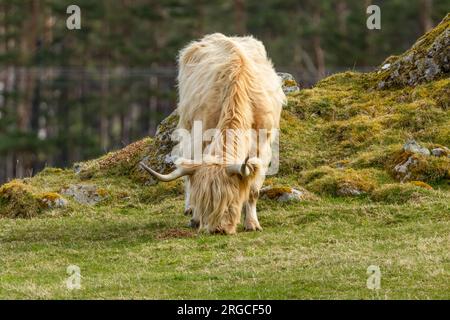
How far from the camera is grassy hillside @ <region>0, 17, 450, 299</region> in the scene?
10.9 metres

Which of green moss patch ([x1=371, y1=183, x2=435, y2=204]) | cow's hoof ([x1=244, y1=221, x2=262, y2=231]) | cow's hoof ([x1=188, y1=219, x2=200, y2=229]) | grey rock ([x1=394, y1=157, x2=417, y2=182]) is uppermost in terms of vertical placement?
grey rock ([x1=394, y1=157, x2=417, y2=182])

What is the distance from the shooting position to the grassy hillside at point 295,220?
10.9m

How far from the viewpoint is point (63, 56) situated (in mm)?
61406

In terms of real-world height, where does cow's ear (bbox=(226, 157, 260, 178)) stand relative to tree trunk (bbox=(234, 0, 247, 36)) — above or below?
below

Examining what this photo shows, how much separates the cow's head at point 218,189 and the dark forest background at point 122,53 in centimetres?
4312

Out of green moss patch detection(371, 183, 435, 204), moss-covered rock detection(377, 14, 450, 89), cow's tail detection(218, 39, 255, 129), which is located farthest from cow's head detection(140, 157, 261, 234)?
moss-covered rock detection(377, 14, 450, 89)

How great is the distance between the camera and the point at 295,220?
15438 mm

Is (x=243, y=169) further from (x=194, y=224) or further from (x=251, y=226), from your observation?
(x=251, y=226)

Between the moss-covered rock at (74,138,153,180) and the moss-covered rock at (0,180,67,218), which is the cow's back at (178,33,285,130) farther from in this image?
the moss-covered rock at (74,138,153,180)

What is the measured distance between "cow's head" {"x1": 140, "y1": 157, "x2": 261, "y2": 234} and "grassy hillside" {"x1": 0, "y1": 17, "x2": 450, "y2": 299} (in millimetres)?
302

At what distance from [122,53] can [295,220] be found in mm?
45778
